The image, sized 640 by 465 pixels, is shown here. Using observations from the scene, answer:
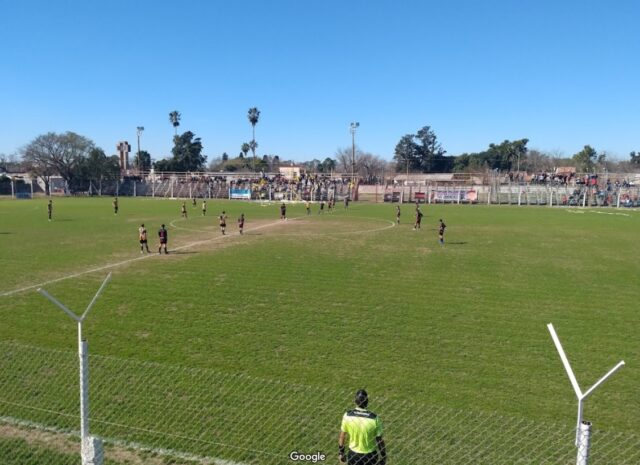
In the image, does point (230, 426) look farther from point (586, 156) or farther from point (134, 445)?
point (586, 156)

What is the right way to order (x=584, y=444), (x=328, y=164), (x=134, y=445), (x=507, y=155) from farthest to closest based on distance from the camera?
(x=328, y=164), (x=507, y=155), (x=134, y=445), (x=584, y=444)

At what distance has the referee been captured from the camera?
18.4 ft

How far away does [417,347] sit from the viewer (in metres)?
11.1

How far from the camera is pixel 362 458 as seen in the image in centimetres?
567

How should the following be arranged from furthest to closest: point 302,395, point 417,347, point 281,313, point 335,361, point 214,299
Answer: point 214,299
point 281,313
point 417,347
point 335,361
point 302,395

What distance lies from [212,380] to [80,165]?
99.5m

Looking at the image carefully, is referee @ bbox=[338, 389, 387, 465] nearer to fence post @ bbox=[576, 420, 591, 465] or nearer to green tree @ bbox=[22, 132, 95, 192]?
fence post @ bbox=[576, 420, 591, 465]

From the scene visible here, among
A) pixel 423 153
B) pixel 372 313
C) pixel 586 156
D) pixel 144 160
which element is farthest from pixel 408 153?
pixel 372 313

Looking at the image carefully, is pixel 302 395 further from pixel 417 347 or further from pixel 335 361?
pixel 417 347

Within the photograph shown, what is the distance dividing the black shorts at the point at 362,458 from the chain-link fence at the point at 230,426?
1239 mm

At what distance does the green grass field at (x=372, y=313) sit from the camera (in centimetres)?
941

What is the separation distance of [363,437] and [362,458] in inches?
10.9

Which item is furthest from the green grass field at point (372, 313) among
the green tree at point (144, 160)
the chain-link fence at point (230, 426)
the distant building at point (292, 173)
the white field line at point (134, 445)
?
the green tree at point (144, 160)

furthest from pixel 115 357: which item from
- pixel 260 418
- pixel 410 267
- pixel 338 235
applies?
pixel 338 235
